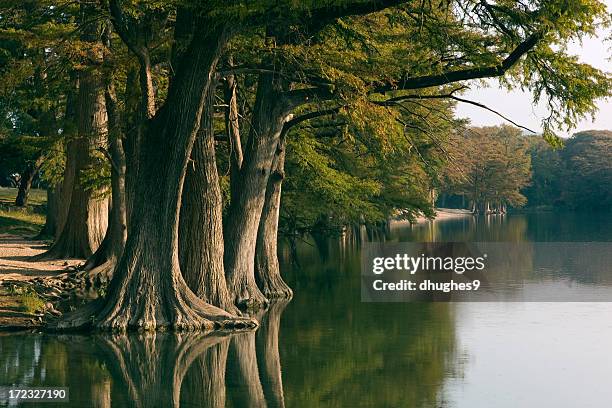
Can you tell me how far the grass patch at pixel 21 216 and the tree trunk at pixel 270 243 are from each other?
1809 centimetres

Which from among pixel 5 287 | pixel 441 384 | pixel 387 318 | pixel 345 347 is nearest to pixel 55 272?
pixel 5 287

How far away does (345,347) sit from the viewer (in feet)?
63.0

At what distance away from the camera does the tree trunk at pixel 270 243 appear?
27.3 metres

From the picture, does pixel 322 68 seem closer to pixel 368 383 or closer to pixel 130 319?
pixel 130 319

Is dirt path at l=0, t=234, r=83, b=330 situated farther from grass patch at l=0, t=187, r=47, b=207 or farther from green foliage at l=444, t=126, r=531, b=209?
green foliage at l=444, t=126, r=531, b=209

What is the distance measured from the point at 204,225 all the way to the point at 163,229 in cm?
219

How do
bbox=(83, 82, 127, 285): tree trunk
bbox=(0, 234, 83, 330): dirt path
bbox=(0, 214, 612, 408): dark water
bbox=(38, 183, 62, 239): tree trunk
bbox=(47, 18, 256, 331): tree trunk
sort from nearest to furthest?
bbox=(0, 214, 612, 408): dark water
bbox=(47, 18, 256, 331): tree trunk
bbox=(0, 234, 83, 330): dirt path
bbox=(83, 82, 127, 285): tree trunk
bbox=(38, 183, 62, 239): tree trunk

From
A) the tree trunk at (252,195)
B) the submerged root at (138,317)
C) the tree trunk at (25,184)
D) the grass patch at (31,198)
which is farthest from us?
the grass patch at (31,198)

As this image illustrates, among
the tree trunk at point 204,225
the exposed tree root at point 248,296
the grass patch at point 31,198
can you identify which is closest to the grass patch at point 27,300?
the tree trunk at point 204,225

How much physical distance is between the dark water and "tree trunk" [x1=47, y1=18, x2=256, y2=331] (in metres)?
0.69

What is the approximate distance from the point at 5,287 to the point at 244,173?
20.0 ft

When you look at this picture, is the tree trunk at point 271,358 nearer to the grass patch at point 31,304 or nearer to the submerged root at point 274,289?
the submerged root at point 274,289

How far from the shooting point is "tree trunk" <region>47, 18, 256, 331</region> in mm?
19609

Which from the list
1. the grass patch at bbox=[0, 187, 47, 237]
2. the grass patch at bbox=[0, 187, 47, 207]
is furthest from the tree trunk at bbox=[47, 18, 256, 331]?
the grass patch at bbox=[0, 187, 47, 207]
